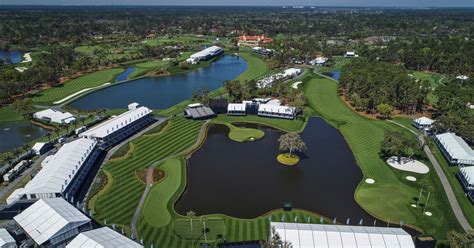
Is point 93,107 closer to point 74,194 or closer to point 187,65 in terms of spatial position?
point 74,194

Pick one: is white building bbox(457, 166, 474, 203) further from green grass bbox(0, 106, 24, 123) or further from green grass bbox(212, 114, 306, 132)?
green grass bbox(0, 106, 24, 123)

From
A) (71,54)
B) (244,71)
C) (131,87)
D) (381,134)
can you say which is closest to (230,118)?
(381,134)

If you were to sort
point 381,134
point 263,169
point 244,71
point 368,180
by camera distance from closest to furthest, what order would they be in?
point 368,180
point 263,169
point 381,134
point 244,71

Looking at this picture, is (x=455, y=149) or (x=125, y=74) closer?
(x=455, y=149)

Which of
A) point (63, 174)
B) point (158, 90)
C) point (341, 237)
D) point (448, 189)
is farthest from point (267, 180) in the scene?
point (158, 90)

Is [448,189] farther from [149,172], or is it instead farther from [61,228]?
[61,228]

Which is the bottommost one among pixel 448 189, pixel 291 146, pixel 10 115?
pixel 10 115
